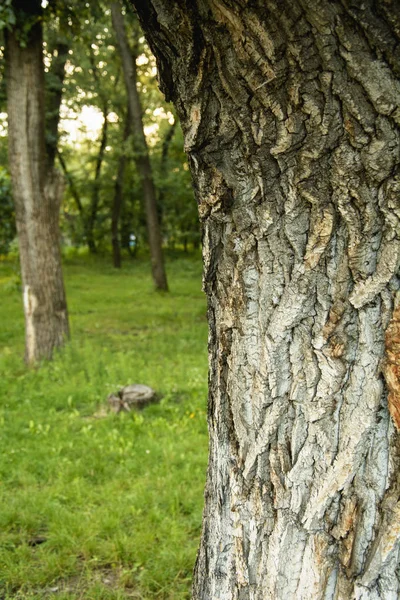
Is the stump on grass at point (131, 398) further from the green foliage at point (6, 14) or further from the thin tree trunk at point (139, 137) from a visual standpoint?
the thin tree trunk at point (139, 137)

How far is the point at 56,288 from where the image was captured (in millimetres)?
8898

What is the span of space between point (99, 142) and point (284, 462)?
99.7 ft

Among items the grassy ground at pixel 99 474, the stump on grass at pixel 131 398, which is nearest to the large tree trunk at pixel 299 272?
the grassy ground at pixel 99 474

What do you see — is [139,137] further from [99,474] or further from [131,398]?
[99,474]

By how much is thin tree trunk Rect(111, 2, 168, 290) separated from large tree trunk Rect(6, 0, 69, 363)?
7793 mm

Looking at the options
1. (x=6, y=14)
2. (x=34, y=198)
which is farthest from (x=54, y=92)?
(x=6, y=14)

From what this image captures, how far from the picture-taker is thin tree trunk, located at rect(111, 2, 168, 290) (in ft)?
53.5

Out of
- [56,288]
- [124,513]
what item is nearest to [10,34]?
[56,288]

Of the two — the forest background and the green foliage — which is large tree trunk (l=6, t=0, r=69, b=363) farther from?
the green foliage

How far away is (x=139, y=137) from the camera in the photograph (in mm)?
16688

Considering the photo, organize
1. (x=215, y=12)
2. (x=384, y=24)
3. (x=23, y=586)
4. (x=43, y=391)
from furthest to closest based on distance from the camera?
(x=43, y=391), (x=23, y=586), (x=215, y=12), (x=384, y=24)

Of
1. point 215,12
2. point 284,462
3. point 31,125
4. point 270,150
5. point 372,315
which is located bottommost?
point 284,462

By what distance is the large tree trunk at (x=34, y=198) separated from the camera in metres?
8.23

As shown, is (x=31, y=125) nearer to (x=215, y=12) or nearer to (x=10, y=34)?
(x=10, y=34)
